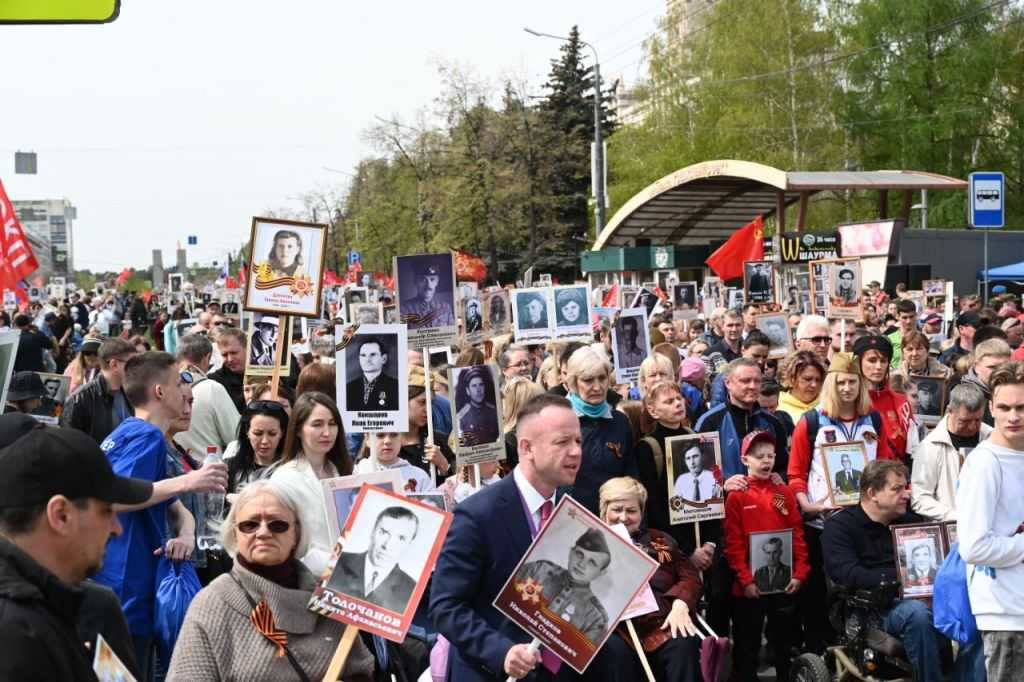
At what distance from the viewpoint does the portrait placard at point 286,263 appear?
9336mm

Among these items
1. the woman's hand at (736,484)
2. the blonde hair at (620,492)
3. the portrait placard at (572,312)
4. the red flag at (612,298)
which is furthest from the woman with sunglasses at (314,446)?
the red flag at (612,298)

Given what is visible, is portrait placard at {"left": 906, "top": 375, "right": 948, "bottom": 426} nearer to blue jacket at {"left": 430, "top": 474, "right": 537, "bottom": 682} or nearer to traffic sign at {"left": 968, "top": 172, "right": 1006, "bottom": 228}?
blue jacket at {"left": 430, "top": 474, "right": 537, "bottom": 682}

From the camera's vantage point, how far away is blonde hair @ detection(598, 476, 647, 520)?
21.8 feet

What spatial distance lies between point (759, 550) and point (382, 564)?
152 inches

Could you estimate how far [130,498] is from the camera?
3.18m

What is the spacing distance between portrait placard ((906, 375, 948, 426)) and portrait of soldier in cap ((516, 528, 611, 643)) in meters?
6.62

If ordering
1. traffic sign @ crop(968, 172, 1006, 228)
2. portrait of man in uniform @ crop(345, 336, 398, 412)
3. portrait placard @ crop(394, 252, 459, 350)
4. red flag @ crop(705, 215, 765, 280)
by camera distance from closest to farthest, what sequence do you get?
portrait of man in uniform @ crop(345, 336, 398, 412) → portrait placard @ crop(394, 252, 459, 350) → traffic sign @ crop(968, 172, 1006, 228) → red flag @ crop(705, 215, 765, 280)

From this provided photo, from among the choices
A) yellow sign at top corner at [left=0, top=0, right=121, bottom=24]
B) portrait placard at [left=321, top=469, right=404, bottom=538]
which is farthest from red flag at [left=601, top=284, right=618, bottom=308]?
A: yellow sign at top corner at [left=0, top=0, right=121, bottom=24]

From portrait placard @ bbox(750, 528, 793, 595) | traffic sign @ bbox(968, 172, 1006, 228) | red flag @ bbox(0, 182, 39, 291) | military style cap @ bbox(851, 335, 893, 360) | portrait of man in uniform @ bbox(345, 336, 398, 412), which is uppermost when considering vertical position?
traffic sign @ bbox(968, 172, 1006, 228)

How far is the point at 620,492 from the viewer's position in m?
6.66

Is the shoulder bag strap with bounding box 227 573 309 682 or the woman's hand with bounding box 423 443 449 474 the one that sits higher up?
the woman's hand with bounding box 423 443 449 474

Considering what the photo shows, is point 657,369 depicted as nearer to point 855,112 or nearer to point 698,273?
point 698,273

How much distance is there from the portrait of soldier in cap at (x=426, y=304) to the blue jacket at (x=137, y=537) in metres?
3.98

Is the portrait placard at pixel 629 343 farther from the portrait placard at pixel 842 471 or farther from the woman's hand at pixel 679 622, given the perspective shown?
the woman's hand at pixel 679 622
